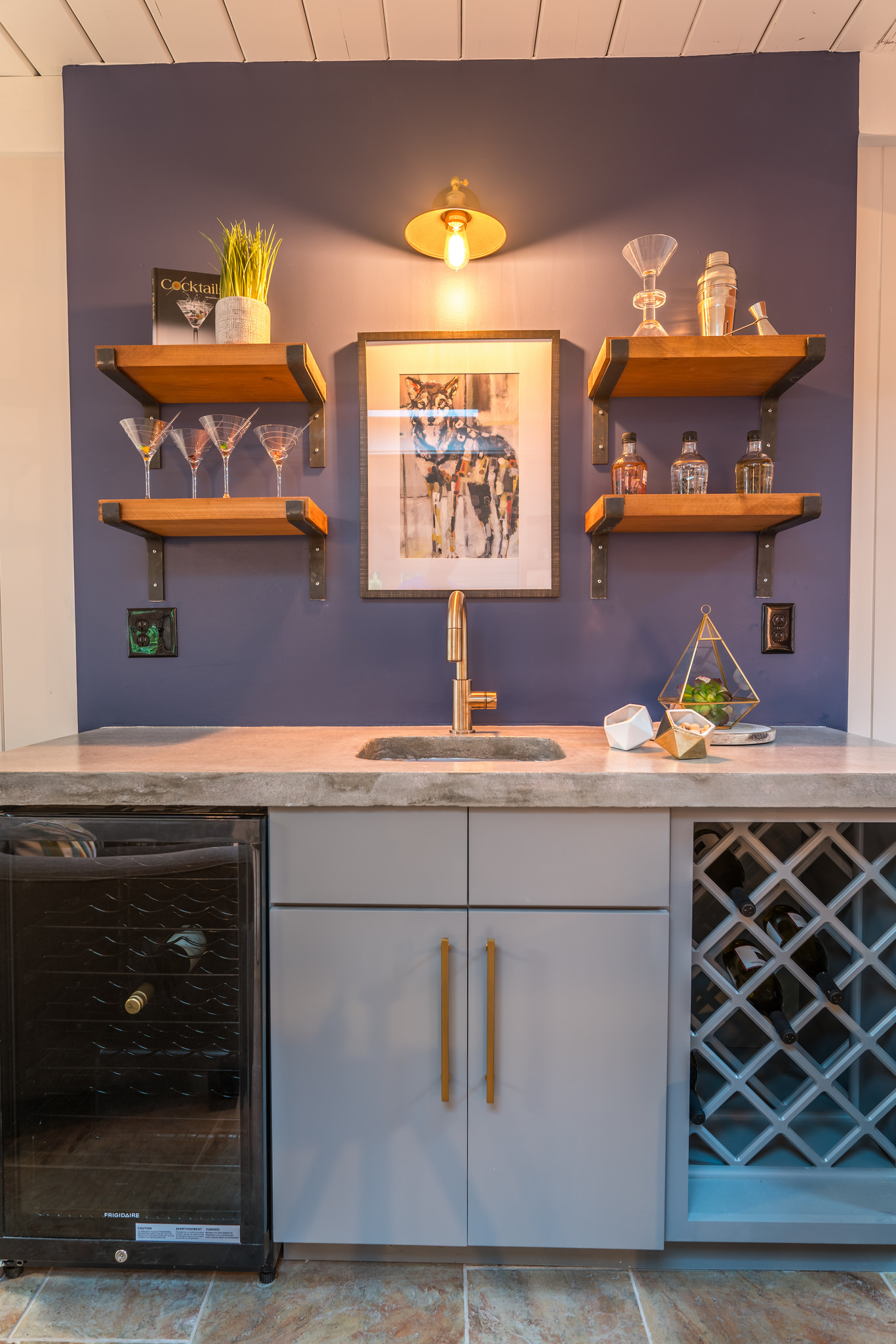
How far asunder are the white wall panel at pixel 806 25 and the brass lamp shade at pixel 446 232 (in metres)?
0.83

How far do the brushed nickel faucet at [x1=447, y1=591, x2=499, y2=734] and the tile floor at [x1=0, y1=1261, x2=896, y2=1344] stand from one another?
1.11 metres

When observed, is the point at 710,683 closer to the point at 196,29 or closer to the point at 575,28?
the point at 575,28

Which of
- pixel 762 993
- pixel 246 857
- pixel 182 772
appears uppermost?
pixel 182 772

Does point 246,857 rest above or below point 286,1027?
above

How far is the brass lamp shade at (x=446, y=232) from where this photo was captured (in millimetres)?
1617

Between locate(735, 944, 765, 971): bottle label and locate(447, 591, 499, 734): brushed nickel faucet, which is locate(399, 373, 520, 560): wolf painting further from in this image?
locate(735, 944, 765, 971): bottle label

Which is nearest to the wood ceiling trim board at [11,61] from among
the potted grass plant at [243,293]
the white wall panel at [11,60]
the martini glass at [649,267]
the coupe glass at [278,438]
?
the white wall panel at [11,60]

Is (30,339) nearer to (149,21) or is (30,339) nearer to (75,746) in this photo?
(149,21)

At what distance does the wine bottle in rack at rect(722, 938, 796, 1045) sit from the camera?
145cm

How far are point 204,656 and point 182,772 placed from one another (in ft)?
2.24

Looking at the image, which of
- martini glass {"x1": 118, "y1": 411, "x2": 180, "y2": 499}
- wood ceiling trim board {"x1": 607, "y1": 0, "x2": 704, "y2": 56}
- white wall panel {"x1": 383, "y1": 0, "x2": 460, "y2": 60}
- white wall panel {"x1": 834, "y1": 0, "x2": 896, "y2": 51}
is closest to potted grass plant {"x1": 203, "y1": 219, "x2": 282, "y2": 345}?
martini glass {"x1": 118, "y1": 411, "x2": 180, "y2": 499}

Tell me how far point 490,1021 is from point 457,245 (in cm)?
177

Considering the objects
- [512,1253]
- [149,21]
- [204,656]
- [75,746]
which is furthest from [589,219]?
[512,1253]

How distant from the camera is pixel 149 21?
5.50 feet
